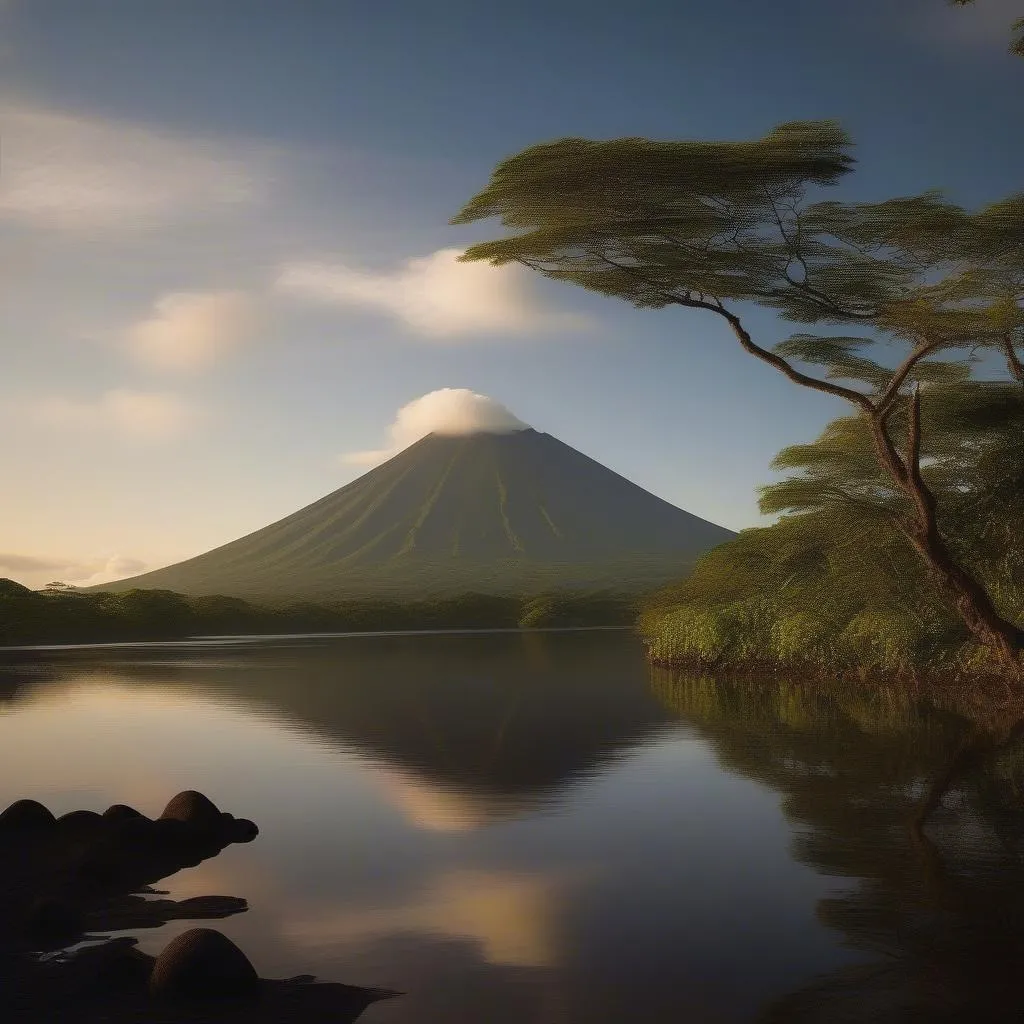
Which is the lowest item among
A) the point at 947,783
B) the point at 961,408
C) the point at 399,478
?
the point at 947,783

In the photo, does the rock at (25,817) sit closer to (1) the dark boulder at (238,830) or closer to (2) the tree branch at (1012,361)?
(1) the dark boulder at (238,830)

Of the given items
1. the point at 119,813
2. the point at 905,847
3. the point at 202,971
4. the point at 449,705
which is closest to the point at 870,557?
the point at 449,705

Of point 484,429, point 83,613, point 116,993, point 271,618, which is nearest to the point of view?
point 116,993

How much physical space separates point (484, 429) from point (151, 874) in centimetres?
15351

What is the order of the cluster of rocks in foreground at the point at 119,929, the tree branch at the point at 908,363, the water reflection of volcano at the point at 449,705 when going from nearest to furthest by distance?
the cluster of rocks in foreground at the point at 119,929 → the water reflection of volcano at the point at 449,705 → the tree branch at the point at 908,363

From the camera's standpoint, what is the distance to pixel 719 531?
500 ft

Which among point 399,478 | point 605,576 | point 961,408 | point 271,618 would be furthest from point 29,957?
point 399,478

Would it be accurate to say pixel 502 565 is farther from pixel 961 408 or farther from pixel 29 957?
pixel 29 957

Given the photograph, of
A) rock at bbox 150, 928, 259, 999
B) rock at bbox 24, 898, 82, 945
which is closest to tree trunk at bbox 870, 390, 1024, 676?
rock at bbox 24, 898, 82, 945

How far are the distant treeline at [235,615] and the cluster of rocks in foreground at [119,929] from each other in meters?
43.2

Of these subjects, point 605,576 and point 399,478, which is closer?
point 605,576

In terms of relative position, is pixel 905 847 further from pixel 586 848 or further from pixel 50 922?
pixel 50 922

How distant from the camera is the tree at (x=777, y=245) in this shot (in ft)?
52.9

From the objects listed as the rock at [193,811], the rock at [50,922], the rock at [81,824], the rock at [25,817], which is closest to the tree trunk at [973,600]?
the rock at [193,811]
